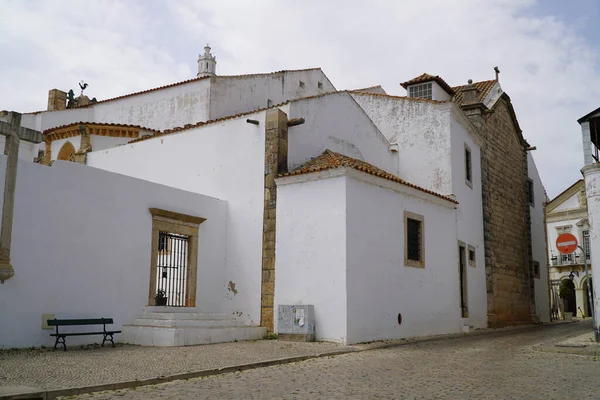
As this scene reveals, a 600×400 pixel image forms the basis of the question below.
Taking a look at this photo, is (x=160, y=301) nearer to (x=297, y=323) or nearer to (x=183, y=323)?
(x=183, y=323)

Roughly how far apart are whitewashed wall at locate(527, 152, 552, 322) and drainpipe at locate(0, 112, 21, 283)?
68.4 feet

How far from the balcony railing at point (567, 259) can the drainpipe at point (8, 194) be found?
37.8 meters

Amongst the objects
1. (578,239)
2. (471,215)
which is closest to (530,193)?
(471,215)

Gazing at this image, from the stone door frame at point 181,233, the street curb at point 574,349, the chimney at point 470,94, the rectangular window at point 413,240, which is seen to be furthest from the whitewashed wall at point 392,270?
the chimney at point 470,94

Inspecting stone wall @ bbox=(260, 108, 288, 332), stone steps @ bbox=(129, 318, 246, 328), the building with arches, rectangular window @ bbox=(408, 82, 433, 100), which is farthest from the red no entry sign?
the building with arches

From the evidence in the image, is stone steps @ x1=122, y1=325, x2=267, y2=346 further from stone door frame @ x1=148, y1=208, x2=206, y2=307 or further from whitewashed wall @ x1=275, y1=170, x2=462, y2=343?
whitewashed wall @ x1=275, y1=170, x2=462, y2=343

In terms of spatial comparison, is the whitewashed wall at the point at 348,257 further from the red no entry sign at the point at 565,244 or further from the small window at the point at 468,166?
the small window at the point at 468,166

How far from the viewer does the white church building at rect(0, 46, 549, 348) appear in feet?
35.7

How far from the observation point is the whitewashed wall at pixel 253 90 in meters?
20.4

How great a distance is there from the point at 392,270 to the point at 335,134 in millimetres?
4387

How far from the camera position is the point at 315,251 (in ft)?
41.9

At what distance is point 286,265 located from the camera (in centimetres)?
1315

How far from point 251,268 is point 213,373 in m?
5.98

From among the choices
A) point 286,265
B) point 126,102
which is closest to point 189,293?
point 286,265
